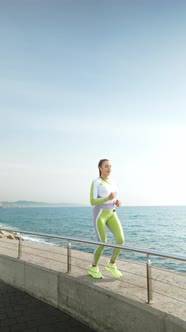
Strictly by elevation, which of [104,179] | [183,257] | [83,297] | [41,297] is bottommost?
[41,297]

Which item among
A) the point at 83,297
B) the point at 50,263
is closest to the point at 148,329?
the point at 83,297

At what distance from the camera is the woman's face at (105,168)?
15.0 feet

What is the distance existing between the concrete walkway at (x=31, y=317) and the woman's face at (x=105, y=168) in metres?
2.17

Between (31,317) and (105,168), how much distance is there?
2.46 meters

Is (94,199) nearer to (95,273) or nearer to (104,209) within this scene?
(104,209)

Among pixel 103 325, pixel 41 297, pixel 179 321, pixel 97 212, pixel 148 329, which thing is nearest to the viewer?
pixel 179 321

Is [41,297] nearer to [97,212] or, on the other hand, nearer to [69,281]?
[69,281]

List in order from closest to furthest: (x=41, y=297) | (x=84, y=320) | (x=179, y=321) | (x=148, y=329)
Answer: (x=179, y=321) → (x=148, y=329) → (x=84, y=320) → (x=41, y=297)

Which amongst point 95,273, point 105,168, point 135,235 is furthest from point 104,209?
point 135,235

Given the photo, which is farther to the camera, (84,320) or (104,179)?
(104,179)

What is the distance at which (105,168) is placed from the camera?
455 centimetres

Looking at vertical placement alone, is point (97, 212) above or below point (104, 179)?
below

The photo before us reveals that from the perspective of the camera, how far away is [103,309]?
388cm

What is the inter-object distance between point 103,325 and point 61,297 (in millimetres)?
1041
